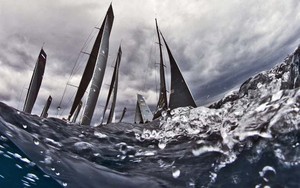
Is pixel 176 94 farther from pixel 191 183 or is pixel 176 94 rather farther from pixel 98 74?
Result: pixel 191 183

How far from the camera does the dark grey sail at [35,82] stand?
22.7 m

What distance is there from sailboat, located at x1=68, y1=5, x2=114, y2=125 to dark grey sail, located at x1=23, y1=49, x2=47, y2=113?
251 inches

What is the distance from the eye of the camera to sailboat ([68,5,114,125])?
18562mm

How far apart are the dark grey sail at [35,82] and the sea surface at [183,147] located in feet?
49.1

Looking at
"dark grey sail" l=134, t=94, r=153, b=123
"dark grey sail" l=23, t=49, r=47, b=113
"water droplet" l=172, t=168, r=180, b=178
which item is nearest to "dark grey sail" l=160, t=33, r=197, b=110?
"water droplet" l=172, t=168, r=180, b=178

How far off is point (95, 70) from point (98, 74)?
1.26 feet

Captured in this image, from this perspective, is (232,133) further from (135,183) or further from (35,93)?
(35,93)

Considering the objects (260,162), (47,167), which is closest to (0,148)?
(47,167)

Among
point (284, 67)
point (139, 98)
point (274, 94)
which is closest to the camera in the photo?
point (274, 94)

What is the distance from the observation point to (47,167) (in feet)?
24.7

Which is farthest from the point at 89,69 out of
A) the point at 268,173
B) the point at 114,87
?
the point at 268,173

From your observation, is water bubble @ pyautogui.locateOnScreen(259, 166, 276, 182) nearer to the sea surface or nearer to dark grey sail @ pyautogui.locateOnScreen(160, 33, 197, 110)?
the sea surface

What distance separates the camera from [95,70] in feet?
62.4

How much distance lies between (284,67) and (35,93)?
Result: 21.3 meters
